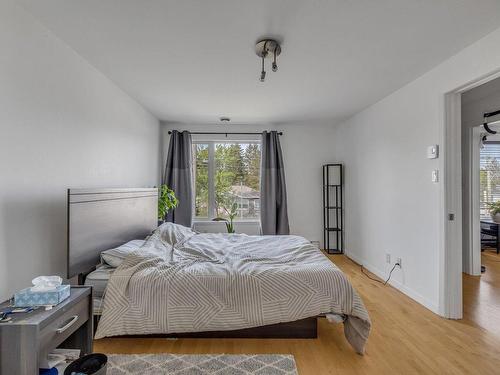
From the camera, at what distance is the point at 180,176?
185 inches

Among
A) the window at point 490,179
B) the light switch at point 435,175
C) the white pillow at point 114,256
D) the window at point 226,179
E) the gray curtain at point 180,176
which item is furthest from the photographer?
the window at point 490,179

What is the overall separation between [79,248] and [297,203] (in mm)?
3692

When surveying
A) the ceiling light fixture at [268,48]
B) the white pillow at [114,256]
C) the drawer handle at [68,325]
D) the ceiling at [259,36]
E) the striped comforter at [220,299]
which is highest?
the ceiling at [259,36]

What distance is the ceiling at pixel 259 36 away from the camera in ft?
5.65

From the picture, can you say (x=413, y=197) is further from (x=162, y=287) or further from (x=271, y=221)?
(x=162, y=287)

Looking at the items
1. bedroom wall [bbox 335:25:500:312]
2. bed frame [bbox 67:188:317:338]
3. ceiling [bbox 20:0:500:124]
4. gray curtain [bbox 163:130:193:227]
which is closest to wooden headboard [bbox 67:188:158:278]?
bed frame [bbox 67:188:317:338]

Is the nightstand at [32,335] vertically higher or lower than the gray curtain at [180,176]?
lower

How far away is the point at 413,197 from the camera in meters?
2.95

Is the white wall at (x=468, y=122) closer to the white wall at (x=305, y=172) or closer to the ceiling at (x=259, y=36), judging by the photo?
the ceiling at (x=259, y=36)

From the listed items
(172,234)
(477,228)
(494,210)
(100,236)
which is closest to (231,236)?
(172,234)

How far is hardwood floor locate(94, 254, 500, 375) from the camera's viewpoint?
1.83 meters

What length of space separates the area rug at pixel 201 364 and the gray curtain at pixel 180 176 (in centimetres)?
285

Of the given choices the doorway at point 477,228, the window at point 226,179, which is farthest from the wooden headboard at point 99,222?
the doorway at point 477,228

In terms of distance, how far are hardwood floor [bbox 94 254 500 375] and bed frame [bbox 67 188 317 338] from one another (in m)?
0.06
